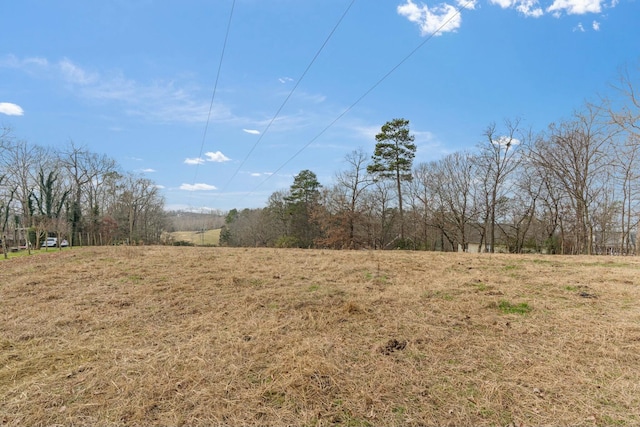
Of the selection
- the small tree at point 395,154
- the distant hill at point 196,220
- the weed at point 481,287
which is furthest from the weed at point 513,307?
the distant hill at point 196,220

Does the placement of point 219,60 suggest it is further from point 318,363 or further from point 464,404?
point 464,404

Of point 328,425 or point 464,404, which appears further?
point 464,404

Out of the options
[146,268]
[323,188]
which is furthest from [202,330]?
[323,188]

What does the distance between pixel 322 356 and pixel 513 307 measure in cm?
312

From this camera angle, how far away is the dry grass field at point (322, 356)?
1947mm

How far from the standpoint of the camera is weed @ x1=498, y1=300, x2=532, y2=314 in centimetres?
403

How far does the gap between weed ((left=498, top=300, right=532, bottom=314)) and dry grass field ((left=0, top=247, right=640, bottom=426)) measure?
0.03 meters

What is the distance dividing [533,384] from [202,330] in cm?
316

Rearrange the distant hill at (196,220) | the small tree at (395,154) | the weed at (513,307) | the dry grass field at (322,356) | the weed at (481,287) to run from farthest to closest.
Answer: the distant hill at (196,220) < the small tree at (395,154) < the weed at (481,287) < the weed at (513,307) < the dry grass field at (322,356)

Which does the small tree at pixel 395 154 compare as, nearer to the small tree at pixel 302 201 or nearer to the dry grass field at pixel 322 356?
the small tree at pixel 302 201

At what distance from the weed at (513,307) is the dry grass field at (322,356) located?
1.2 inches

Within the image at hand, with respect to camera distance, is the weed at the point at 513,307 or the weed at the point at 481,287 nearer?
the weed at the point at 513,307

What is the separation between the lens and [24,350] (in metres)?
2.87

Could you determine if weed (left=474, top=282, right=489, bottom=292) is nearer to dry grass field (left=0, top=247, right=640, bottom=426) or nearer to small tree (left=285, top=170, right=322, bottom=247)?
dry grass field (left=0, top=247, right=640, bottom=426)
